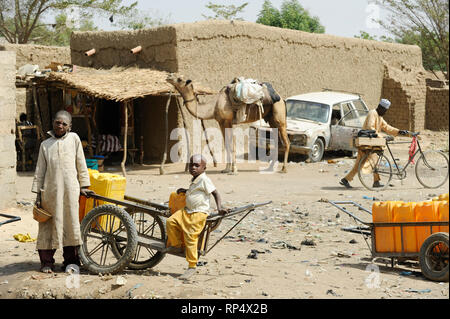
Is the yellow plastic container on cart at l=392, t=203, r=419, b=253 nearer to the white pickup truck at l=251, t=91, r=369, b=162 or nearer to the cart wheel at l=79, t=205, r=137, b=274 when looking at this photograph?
the cart wheel at l=79, t=205, r=137, b=274

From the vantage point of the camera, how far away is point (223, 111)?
48.8 feet

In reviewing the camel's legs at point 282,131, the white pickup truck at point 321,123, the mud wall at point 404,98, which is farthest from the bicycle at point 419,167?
the mud wall at point 404,98

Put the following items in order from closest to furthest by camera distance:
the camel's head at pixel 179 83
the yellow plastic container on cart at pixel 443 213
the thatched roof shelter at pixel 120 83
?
1. the yellow plastic container on cart at pixel 443 213
2. the camel's head at pixel 179 83
3. the thatched roof shelter at pixel 120 83

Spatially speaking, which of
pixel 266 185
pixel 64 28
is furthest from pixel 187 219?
pixel 64 28

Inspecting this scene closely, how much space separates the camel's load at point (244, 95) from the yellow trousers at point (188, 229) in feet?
28.7

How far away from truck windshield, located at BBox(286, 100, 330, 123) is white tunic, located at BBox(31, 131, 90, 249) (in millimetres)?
11516

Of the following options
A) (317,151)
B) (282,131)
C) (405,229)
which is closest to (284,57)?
(317,151)

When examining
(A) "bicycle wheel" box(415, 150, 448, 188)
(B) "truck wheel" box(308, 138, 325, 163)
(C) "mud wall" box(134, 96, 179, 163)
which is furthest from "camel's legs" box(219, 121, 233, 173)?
(A) "bicycle wheel" box(415, 150, 448, 188)

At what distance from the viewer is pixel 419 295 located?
216 inches

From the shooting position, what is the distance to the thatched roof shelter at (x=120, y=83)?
14.5 metres

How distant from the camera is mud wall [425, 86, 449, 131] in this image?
2366 cm

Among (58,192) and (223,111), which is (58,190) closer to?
(58,192)

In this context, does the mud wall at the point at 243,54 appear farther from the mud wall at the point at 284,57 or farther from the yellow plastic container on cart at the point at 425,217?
the yellow plastic container on cart at the point at 425,217

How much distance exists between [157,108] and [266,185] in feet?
16.2
